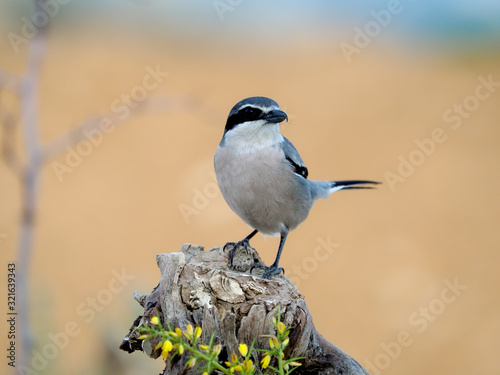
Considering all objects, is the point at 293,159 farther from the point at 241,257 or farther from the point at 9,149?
the point at 9,149

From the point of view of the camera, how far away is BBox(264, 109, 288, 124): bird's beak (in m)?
3.51

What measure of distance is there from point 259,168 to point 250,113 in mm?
343

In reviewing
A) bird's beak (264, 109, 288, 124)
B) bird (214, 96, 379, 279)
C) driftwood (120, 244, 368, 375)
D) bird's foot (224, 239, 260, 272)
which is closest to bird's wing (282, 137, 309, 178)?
bird (214, 96, 379, 279)

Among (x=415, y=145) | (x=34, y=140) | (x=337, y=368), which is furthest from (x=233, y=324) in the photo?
(x=415, y=145)

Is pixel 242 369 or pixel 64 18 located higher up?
pixel 64 18

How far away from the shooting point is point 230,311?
2.60m

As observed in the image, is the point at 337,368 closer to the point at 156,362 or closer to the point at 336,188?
the point at 156,362

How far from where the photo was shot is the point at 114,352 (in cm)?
365

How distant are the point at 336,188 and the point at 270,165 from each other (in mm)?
945

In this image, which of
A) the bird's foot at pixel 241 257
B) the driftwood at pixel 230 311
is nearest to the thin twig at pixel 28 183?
the driftwood at pixel 230 311

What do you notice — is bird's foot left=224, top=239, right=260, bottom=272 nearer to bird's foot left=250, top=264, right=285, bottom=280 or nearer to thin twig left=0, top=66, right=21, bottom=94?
bird's foot left=250, top=264, right=285, bottom=280

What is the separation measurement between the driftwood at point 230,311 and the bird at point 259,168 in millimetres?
Answer: 814

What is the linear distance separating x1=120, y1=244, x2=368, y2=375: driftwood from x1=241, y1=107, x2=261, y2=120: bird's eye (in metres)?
1.12

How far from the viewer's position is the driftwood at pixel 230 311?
2568mm
